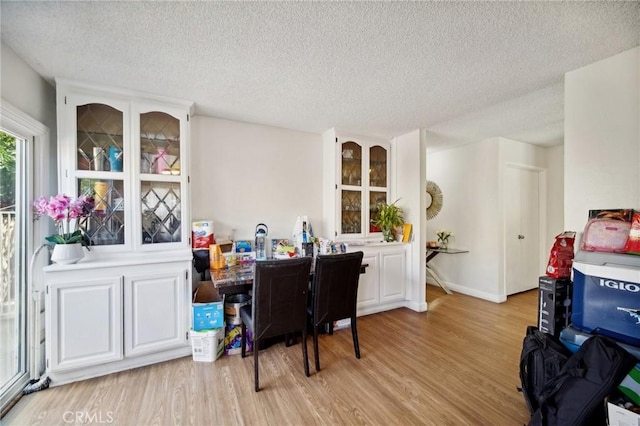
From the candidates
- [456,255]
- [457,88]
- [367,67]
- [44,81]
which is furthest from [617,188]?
[44,81]

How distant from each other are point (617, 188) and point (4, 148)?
4175 millimetres

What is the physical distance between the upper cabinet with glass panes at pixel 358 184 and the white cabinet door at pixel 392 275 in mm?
358

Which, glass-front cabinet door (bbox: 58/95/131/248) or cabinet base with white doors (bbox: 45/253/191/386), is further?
glass-front cabinet door (bbox: 58/95/131/248)

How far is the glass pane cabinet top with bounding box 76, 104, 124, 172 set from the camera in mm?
2150

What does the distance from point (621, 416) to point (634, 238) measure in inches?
35.7

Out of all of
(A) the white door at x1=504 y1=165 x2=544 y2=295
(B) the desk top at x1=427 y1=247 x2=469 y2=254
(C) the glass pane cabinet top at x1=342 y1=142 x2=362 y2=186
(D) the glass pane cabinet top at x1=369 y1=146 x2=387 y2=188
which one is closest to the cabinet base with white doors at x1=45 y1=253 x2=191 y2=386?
(C) the glass pane cabinet top at x1=342 y1=142 x2=362 y2=186

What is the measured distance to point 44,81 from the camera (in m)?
2.06

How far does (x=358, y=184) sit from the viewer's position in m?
3.44

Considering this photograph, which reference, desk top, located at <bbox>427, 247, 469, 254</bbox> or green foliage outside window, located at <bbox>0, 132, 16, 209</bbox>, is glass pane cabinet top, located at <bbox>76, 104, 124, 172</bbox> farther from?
desk top, located at <bbox>427, 247, 469, 254</bbox>

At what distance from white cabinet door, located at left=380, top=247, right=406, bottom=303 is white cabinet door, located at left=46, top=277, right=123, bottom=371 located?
2.73 m

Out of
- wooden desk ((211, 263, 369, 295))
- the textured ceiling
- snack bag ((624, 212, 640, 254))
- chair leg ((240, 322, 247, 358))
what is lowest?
chair leg ((240, 322, 247, 358))

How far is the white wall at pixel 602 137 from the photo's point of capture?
166cm

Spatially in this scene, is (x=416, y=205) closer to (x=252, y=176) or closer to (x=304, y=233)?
(x=304, y=233)

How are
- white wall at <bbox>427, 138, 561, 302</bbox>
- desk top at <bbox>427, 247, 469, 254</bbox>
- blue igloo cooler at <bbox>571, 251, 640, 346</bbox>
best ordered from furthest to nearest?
1. desk top at <bbox>427, 247, 469, 254</bbox>
2. white wall at <bbox>427, 138, 561, 302</bbox>
3. blue igloo cooler at <bbox>571, 251, 640, 346</bbox>
